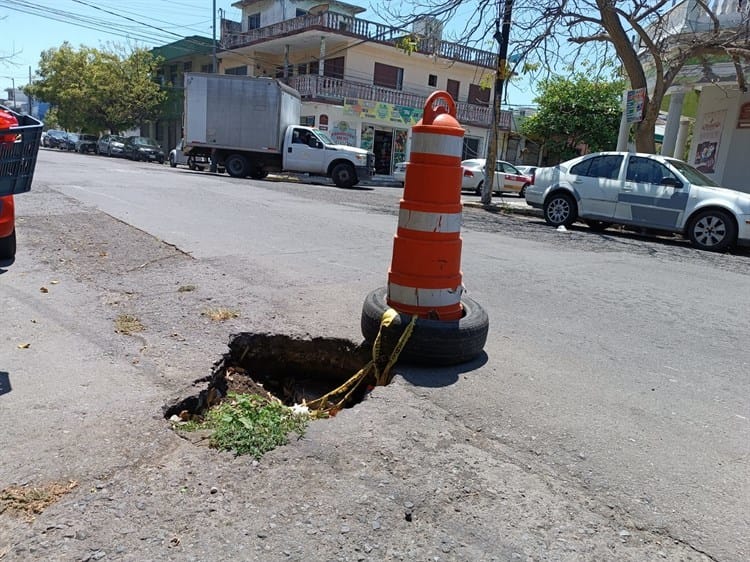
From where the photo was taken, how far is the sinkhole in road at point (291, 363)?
12.6 ft

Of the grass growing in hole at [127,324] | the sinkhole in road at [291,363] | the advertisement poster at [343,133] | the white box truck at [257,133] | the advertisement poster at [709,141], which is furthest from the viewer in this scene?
the advertisement poster at [343,133]

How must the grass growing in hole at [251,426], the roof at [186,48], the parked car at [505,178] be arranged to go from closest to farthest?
the grass growing in hole at [251,426] < the parked car at [505,178] < the roof at [186,48]

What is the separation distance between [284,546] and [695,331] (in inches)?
175

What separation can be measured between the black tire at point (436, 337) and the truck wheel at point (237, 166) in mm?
19269

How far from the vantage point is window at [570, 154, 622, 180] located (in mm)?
11617

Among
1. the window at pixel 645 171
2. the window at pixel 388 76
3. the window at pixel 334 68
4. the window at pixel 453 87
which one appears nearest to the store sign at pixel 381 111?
the window at pixel 388 76

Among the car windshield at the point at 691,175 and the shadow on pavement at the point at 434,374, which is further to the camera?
the car windshield at the point at 691,175

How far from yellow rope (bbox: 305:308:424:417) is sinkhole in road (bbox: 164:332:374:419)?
0.30m

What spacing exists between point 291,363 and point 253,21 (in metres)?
39.5

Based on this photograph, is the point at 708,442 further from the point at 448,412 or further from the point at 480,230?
the point at 480,230

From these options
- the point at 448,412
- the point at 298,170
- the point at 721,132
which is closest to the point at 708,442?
the point at 448,412

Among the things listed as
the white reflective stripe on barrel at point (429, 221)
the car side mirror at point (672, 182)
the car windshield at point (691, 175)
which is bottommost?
the white reflective stripe on barrel at point (429, 221)

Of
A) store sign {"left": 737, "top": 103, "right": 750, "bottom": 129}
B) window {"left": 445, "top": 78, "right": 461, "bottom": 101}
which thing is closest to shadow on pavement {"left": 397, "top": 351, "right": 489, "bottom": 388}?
store sign {"left": 737, "top": 103, "right": 750, "bottom": 129}

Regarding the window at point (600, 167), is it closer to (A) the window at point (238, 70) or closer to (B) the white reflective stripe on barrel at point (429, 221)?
(B) the white reflective stripe on barrel at point (429, 221)
